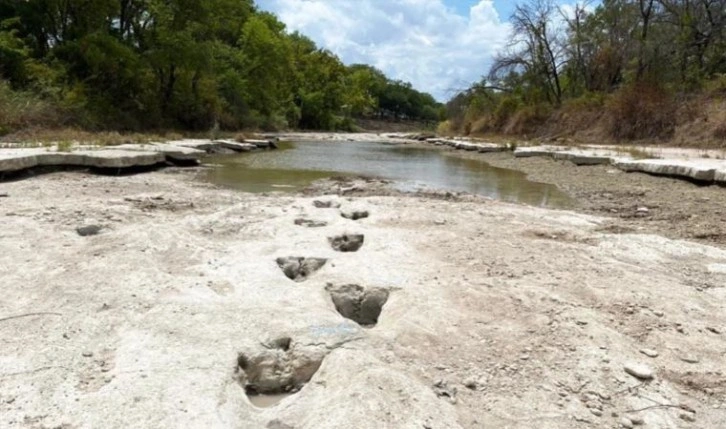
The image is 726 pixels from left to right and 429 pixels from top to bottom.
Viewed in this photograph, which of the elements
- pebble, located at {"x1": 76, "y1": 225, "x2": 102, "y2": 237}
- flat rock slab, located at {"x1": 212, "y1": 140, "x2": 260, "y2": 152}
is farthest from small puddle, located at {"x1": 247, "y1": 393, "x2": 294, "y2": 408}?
flat rock slab, located at {"x1": 212, "y1": 140, "x2": 260, "y2": 152}

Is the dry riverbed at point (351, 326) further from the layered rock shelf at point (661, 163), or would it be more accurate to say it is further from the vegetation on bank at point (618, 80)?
the vegetation on bank at point (618, 80)

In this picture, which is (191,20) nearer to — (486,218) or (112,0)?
(112,0)

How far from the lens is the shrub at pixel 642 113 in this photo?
1867 centimetres

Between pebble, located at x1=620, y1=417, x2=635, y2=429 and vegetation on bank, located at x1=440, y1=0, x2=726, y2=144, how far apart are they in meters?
15.9

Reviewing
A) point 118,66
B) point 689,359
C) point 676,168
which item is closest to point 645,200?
point 676,168

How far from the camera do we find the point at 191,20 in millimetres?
25375

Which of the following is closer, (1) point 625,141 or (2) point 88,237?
(2) point 88,237

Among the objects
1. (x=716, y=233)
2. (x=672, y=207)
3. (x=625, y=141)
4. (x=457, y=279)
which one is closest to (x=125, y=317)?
(x=457, y=279)

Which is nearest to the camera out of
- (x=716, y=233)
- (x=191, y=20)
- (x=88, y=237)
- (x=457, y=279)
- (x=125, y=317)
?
(x=125, y=317)

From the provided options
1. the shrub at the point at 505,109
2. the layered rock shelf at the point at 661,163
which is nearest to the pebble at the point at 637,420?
the layered rock shelf at the point at 661,163

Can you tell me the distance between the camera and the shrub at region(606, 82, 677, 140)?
18.7 metres

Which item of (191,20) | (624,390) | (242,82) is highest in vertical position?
(191,20)

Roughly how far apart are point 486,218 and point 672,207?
3.06 m

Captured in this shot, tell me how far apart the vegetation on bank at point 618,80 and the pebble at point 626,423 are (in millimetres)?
15910
